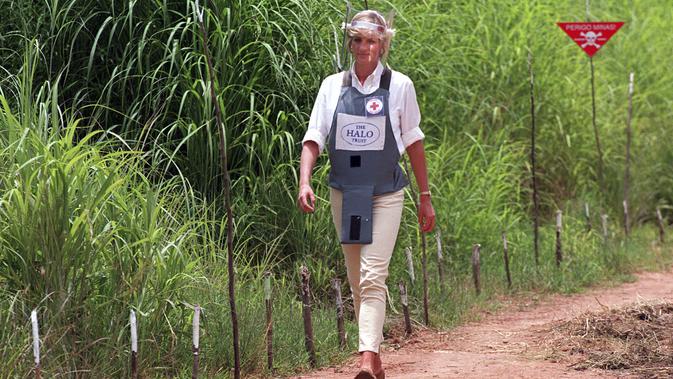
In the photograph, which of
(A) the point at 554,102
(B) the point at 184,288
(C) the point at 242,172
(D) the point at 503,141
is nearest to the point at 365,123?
(B) the point at 184,288

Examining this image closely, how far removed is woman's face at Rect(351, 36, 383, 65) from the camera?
532 centimetres

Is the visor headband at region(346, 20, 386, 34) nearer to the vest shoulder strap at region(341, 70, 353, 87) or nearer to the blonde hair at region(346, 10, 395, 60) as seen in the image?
the blonde hair at region(346, 10, 395, 60)

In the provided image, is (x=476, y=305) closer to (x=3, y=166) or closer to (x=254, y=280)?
(x=254, y=280)

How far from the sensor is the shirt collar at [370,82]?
17.6ft

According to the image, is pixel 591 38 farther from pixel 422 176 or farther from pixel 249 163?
pixel 422 176

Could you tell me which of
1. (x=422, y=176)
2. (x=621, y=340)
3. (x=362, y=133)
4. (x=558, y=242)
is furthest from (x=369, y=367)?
(x=558, y=242)

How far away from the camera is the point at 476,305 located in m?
7.73

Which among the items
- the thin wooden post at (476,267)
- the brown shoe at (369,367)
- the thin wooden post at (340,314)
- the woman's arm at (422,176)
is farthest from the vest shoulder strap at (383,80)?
the thin wooden post at (476,267)

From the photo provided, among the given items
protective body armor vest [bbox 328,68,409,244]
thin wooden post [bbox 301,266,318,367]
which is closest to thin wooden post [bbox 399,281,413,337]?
thin wooden post [bbox 301,266,318,367]

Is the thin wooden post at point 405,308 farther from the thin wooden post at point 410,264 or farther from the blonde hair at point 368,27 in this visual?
the blonde hair at point 368,27

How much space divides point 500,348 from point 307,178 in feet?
6.12

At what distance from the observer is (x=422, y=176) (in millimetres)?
5449

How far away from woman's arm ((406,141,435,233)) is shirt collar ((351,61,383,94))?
0.31 m

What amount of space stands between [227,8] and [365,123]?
2.24m
